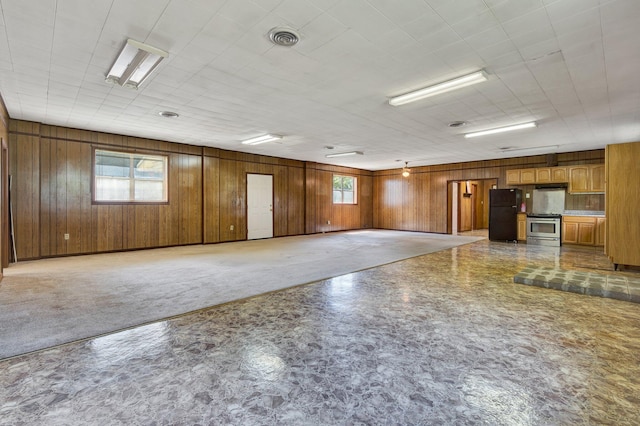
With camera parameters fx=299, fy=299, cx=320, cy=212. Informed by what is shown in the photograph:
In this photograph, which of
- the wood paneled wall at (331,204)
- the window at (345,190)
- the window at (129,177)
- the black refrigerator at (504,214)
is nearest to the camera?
the window at (129,177)

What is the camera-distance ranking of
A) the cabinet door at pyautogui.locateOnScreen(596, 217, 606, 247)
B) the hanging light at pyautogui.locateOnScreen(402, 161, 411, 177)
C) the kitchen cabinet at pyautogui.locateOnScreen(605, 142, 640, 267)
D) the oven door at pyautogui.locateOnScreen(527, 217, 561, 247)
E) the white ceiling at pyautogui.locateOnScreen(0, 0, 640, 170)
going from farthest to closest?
the hanging light at pyautogui.locateOnScreen(402, 161, 411, 177), the oven door at pyautogui.locateOnScreen(527, 217, 561, 247), the cabinet door at pyautogui.locateOnScreen(596, 217, 606, 247), the kitchen cabinet at pyautogui.locateOnScreen(605, 142, 640, 267), the white ceiling at pyautogui.locateOnScreen(0, 0, 640, 170)

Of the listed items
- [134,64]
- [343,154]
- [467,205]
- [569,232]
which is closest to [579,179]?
[569,232]

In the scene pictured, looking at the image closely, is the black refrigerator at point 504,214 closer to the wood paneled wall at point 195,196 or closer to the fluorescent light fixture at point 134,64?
the wood paneled wall at point 195,196

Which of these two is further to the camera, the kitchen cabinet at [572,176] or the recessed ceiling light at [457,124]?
the kitchen cabinet at [572,176]

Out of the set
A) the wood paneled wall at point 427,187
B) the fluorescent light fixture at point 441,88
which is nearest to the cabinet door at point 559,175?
the wood paneled wall at point 427,187

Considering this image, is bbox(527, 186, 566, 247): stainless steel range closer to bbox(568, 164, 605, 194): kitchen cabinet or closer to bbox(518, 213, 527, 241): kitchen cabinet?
bbox(518, 213, 527, 241): kitchen cabinet

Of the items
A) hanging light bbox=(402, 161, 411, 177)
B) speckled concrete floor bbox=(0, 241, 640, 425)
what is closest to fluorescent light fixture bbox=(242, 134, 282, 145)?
speckled concrete floor bbox=(0, 241, 640, 425)

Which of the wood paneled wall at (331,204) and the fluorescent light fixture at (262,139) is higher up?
the fluorescent light fixture at (262,139)

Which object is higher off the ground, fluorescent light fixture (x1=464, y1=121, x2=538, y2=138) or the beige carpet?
fluorescent light fixture (x1=464, y1=121, x2=538, y2=138)

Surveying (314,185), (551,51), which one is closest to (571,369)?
(551,51)

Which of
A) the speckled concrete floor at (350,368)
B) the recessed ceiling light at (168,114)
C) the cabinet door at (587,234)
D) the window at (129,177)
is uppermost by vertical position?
the recessed ceiling light at (168,114)

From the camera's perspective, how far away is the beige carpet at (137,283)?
2820mm

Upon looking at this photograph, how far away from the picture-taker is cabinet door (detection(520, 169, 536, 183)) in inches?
361

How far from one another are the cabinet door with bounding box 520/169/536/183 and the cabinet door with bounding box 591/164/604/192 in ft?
4.38
